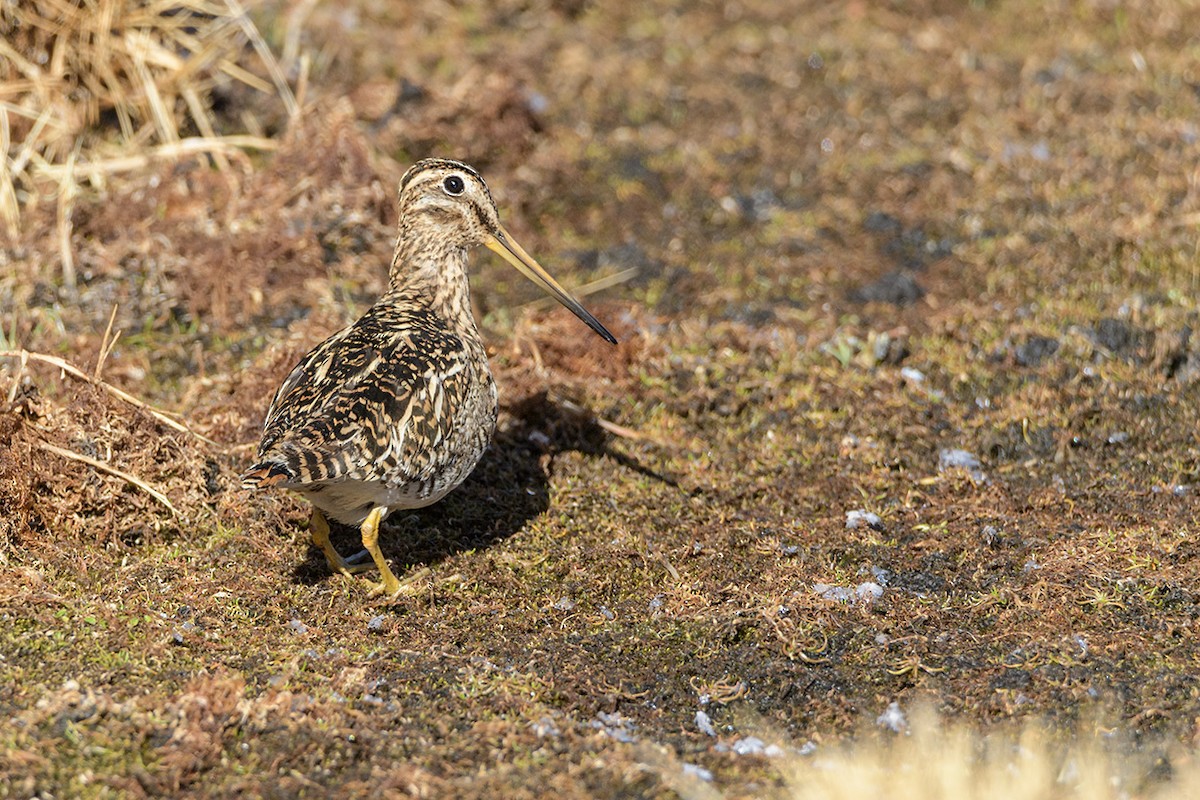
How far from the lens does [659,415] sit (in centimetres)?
737

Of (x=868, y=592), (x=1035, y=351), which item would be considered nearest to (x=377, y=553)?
(x=868, y=592)

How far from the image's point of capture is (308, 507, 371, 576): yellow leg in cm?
591

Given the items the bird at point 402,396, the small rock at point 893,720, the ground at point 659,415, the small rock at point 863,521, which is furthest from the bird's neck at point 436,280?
the small rock at point 893,720

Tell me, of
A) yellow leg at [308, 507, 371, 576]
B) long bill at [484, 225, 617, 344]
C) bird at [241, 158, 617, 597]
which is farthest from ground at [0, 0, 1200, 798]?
long bill at [484, 225, 617, 344]

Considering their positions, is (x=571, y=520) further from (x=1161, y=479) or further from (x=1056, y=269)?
(x=1056, y=269)

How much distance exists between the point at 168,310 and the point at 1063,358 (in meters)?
4.96

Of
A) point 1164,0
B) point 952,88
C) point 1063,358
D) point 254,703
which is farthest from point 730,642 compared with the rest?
point 1164,0

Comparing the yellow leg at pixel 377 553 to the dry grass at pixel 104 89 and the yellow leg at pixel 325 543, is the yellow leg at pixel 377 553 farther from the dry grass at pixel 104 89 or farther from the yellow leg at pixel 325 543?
the dry grass at pixel 104 89

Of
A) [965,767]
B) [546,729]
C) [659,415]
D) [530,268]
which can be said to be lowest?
[659,415]

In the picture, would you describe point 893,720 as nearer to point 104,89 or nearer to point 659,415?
point 659,415

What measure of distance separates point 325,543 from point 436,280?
4.55 feet

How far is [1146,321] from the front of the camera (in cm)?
784

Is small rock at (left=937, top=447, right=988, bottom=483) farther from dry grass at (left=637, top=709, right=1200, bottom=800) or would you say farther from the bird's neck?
the bird's neck

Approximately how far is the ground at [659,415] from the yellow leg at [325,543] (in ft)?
0.41
